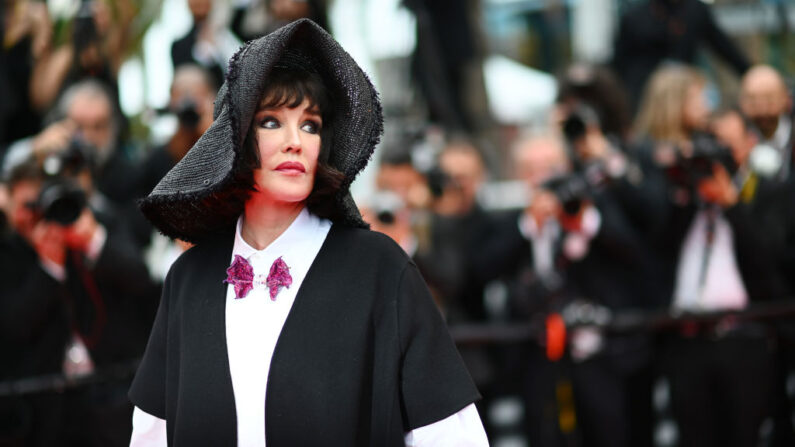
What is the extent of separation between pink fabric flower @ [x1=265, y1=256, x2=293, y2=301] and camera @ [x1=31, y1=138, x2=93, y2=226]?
1972 millimetres

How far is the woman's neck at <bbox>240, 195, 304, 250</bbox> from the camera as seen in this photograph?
2611mm

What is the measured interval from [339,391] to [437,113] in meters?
4.51

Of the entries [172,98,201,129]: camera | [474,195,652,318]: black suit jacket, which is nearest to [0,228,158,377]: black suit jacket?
[172,98,201,129]: camera

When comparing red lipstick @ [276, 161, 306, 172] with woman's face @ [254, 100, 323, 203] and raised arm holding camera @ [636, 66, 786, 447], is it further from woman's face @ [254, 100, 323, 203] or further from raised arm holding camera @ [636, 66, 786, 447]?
raised arm holding camera @ [636, 66, 786, 447]

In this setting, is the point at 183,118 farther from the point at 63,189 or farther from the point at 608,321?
the point at 608,321

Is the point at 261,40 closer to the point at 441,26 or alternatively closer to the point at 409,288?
the point at 409,288

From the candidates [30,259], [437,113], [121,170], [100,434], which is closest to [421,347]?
[100,434]

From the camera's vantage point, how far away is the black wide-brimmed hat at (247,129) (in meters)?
2.43

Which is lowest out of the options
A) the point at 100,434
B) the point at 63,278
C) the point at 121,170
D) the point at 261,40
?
the point at 100,434

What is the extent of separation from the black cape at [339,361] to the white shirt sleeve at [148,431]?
0.06m

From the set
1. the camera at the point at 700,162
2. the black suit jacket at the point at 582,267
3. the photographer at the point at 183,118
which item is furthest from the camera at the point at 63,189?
the camera at the point at 700,162

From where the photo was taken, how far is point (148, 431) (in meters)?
2.61

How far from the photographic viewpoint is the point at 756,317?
498 cm

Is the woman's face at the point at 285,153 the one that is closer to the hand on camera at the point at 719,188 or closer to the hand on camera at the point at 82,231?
the hand on camera at the point at 82,231
